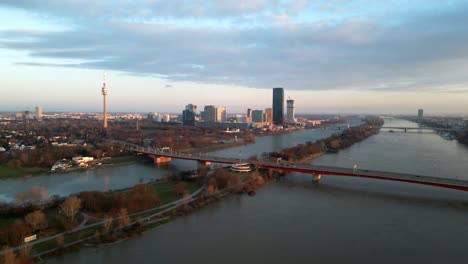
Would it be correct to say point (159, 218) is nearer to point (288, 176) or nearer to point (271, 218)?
point (271, 218)

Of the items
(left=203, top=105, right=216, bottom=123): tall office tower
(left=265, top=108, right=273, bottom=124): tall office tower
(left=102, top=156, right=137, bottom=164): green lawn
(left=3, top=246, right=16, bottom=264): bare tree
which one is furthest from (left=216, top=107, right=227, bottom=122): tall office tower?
(left=3, top=246, right=16, bottom=264): bare tree

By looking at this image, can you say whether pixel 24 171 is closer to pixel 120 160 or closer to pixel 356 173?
pixel 120 160

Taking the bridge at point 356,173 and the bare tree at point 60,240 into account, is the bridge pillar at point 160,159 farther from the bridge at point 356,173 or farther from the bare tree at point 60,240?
the bare tree at point 60,240

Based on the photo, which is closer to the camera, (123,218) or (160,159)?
(123,218)

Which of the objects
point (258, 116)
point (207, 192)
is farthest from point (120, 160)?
point (258, 116)

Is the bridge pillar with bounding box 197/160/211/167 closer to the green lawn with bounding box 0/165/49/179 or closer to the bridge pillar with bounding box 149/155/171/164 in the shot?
the bridge pillar with bounding box 149/155/171/164

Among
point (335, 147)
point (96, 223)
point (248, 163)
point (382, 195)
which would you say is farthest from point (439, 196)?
point (335, 147)

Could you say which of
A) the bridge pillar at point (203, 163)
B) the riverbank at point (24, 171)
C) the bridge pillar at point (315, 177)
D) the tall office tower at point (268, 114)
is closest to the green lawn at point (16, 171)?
the riverbank at point (24, 171)
